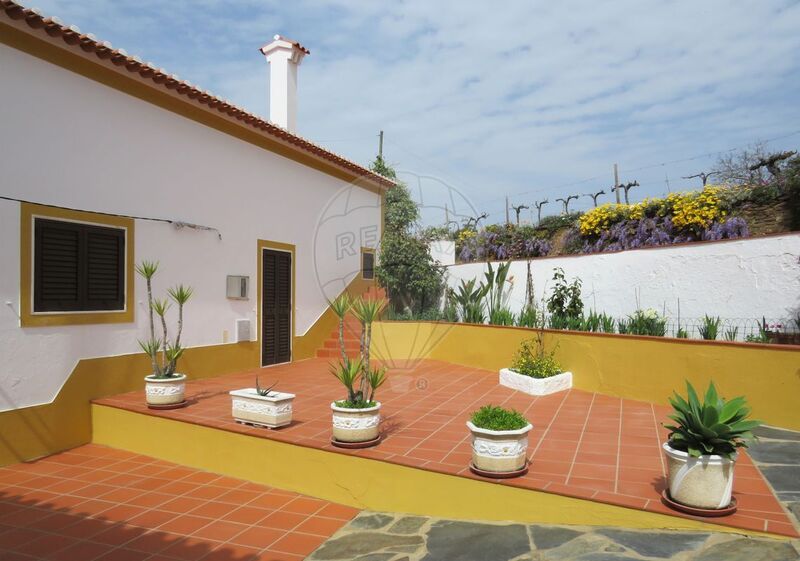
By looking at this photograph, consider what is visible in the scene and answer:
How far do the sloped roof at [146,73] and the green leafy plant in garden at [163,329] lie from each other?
2.54 m

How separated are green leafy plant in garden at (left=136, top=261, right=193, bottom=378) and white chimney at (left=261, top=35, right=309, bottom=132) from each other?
16.8 feet

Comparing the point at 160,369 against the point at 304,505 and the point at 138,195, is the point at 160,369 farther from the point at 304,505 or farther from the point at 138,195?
the point at 304,505

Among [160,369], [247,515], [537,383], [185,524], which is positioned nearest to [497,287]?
[537,383]

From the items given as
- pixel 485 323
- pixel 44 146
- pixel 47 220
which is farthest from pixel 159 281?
pixel 485 323

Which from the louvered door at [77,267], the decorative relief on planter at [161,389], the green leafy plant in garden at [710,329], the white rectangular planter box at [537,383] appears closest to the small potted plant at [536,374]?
the white rectangular planter box at [537,383]

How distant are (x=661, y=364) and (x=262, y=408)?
17.6 feet

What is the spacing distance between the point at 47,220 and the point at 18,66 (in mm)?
1709

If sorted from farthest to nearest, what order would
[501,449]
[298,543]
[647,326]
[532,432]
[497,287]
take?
[497,287], [647,326], [532,432], [501,449], [298,543]

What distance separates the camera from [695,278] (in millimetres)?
8789

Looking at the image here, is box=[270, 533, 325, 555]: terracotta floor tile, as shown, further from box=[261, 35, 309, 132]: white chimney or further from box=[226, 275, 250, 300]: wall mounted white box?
box=[261, 35, 309, 132]: white chimney

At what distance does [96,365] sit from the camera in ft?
22.8

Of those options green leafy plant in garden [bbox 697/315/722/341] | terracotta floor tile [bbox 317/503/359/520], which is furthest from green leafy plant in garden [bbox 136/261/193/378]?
green leafy plant in garden [bbox 697/315/722/341]

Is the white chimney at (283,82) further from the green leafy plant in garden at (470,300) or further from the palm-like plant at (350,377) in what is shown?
the palm-like plant at (350,377)

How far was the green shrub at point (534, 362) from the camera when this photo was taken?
8.55m
